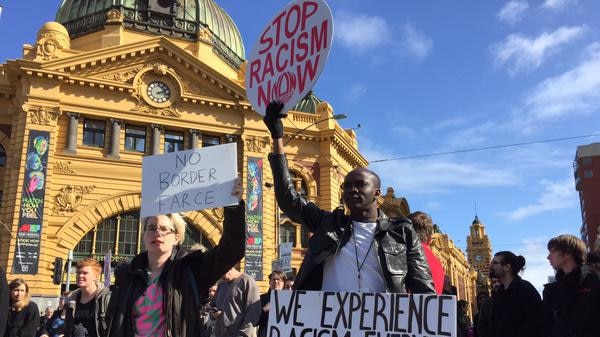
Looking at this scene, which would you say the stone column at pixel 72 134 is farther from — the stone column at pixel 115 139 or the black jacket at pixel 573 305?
the black jacket at pixel 573 305

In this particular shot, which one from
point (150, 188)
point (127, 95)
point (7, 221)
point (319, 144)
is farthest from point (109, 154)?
point (150, 188)

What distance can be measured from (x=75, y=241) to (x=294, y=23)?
25.0m

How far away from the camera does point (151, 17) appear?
36.2 metres

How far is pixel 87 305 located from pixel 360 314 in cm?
352

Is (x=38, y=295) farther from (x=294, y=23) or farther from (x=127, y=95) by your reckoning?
(x=294, y=23)

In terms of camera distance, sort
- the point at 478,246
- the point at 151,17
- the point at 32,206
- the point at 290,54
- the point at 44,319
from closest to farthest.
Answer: the point at 290,54
the point at 44,319
the point at 32,206
the point at 151,17
the point at 478,246

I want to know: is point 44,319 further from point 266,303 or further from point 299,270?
point 299,270

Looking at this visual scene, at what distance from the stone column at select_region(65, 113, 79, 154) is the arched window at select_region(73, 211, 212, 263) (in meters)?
3.86

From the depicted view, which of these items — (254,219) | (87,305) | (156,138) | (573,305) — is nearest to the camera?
(573,305)

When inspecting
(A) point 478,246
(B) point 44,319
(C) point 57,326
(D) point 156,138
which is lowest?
(B) point 44,319

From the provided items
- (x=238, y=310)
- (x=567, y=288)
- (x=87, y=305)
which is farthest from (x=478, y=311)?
Answer: (x=87, y=305)

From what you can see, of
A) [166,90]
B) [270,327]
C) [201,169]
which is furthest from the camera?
[166,90]

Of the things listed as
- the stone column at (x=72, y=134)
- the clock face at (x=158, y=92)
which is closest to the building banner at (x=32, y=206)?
the stone column at (x=72, y=134)

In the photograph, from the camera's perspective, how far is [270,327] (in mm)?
3137
